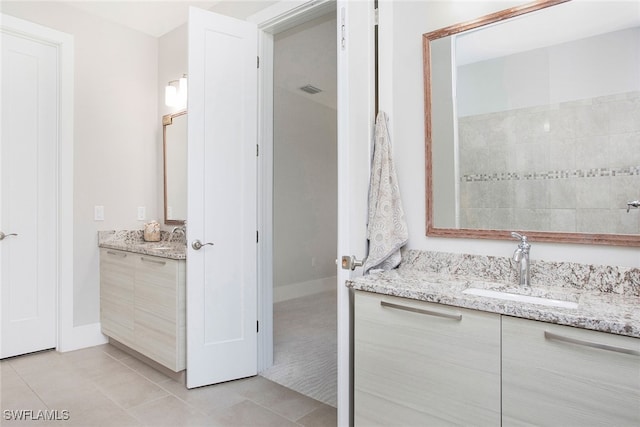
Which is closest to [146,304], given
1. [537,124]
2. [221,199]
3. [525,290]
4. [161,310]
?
[161,310]

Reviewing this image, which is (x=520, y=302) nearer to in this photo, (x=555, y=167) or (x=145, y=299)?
(x=555, y=167)

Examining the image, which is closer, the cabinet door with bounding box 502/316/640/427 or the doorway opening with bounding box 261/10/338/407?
the cabinet door with bounding box 502/316/640/427

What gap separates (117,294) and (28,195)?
1.00m

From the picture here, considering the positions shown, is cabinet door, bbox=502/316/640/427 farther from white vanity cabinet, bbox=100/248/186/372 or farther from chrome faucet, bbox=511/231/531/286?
white vanity cabinet, bbox=100/248/186/372

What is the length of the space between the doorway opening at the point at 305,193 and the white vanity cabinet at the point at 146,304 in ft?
2.79

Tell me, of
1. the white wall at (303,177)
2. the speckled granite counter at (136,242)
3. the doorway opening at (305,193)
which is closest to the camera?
the speckled granite counter at (136,242)

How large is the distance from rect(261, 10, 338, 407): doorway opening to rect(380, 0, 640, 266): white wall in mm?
1210

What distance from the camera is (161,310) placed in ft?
8.41

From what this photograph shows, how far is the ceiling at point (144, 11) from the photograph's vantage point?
3070 millimetres

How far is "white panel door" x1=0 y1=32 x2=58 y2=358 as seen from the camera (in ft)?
9.38

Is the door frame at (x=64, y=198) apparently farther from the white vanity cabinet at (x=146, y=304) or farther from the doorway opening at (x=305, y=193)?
the doorway opening at (x=305, y=193)

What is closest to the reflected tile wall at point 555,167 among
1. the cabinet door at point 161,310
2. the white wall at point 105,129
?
the cabinet door at point 161,310

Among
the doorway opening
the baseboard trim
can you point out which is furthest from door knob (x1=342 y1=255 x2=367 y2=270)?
the baseboard trim

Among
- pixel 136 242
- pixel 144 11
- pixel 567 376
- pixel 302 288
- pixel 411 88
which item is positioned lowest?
A: pixel 302 288
